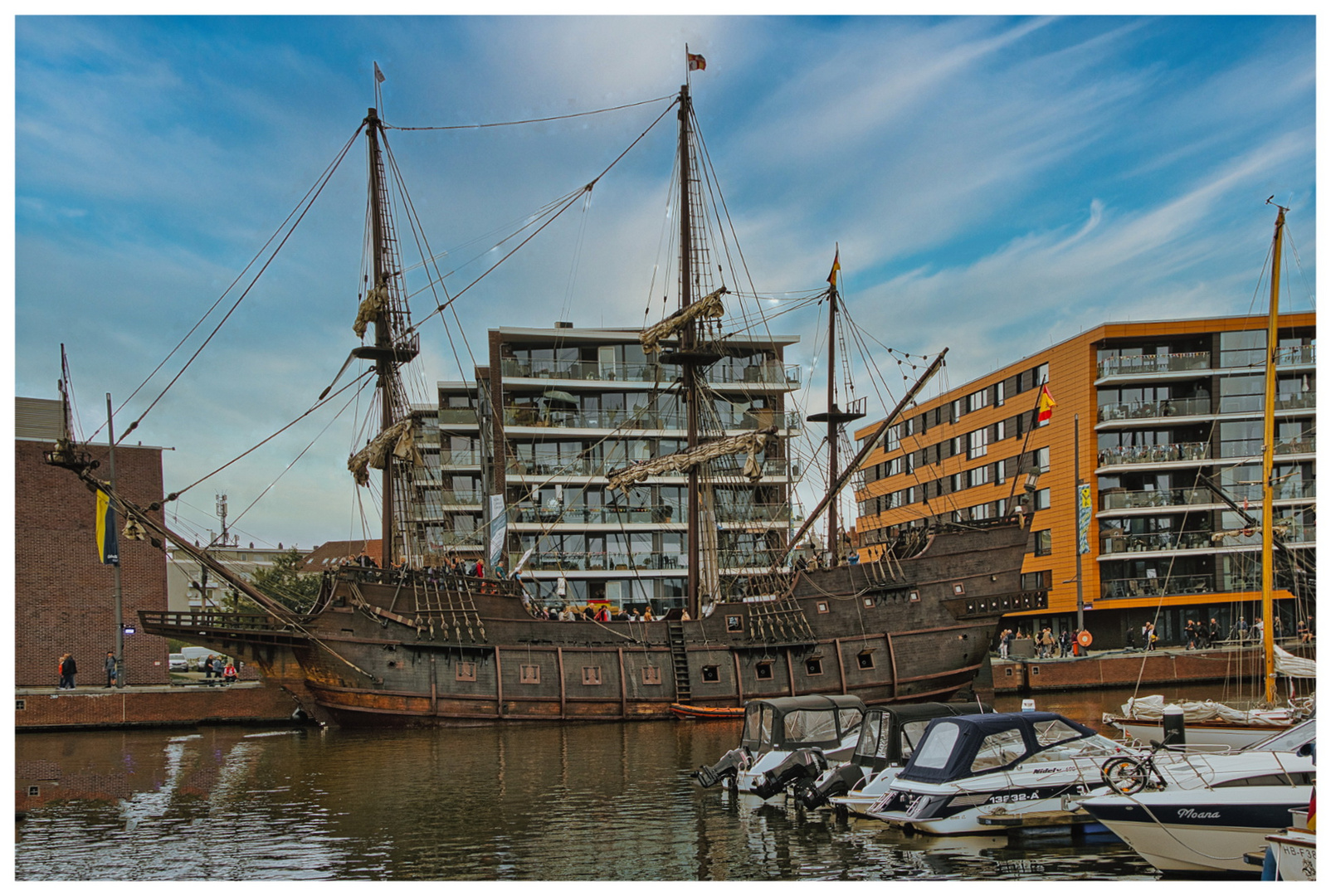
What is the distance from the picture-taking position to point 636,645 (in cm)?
3591

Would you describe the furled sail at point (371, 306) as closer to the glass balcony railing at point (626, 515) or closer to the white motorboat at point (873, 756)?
the glass balcony railing at point (626, 515)

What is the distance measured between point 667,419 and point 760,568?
9.81 meters

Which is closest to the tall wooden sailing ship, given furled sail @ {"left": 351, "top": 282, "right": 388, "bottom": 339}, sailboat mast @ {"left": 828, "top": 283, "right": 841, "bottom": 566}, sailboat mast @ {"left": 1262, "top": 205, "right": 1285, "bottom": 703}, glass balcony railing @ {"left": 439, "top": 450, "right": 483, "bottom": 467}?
furled sail @ {"left": 351, "top": 282, "right": 388, "bottom": 339}

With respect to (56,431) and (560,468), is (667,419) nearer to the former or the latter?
(560,468)

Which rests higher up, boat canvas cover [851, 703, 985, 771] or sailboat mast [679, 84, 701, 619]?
sailboat mast [679, 84, 701, 619]

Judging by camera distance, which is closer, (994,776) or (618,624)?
(994,776)

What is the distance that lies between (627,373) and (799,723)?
123ft

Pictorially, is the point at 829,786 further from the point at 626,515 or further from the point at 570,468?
the point at 570,468

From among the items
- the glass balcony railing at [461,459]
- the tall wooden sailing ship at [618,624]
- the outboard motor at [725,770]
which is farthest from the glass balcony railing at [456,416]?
the outboard motor at [725,770]

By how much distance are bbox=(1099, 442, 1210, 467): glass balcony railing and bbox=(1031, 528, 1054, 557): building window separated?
4755 millimetres

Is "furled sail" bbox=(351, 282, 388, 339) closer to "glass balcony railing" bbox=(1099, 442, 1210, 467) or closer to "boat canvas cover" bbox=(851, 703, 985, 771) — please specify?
"boat canvas cover" bbox=(851, 703, 985, 771)

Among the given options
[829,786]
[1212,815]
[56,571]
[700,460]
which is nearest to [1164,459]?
[700,460]

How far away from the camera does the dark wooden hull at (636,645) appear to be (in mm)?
33625

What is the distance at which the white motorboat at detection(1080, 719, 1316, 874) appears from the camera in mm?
12742
